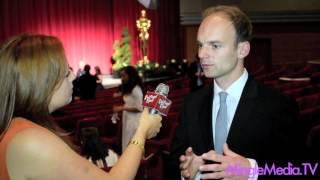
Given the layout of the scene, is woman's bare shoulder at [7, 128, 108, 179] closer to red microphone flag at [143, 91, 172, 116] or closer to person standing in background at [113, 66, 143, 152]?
red microphone flag at [143, 91, 172, 116]

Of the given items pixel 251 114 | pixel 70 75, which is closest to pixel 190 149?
pixel 251 114

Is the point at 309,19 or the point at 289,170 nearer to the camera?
the point at 289,170

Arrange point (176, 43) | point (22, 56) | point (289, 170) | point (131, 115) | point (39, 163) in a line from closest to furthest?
point (39, 163)
point (22, 56)
point (289, 170)
point (131, 115)
point (176, 43)

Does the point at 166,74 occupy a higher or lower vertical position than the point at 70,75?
lower

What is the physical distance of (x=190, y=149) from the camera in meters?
2.09

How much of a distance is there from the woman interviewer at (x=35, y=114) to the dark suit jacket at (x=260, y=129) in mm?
514

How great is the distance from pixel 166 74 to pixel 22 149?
13561 mm

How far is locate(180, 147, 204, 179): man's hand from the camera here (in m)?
2.07

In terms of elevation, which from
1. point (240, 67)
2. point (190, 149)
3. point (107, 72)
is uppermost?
point (240, 67)

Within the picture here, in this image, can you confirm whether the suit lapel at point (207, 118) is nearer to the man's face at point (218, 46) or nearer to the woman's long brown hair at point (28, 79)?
the man's face at point (218, 46)

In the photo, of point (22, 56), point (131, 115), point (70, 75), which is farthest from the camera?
point (131, 115)

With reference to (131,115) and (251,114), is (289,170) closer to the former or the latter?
(251,114)

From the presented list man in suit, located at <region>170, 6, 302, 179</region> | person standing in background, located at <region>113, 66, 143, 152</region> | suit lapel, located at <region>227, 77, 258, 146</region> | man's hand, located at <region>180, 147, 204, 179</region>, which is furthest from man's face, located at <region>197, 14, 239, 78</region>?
person standing in background, located at <region>113, 66, 143, 152</region>

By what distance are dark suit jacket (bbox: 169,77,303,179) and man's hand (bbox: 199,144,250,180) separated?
0.19m
